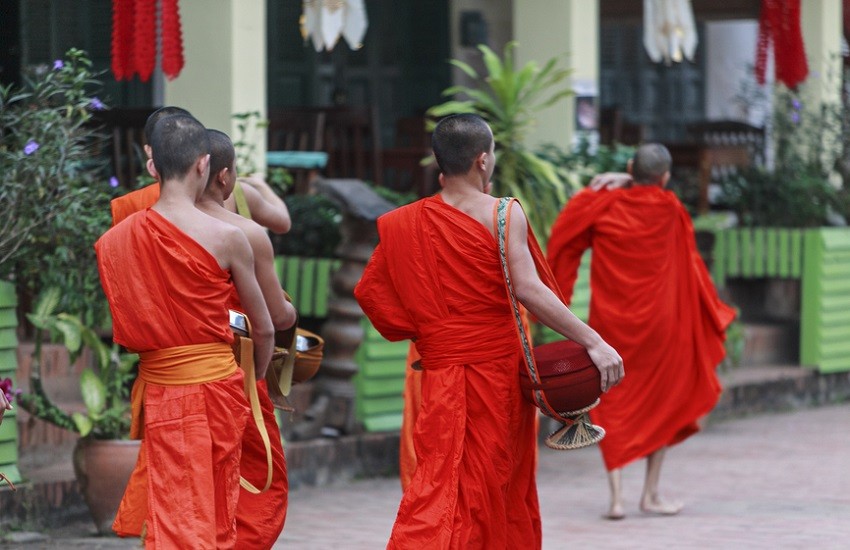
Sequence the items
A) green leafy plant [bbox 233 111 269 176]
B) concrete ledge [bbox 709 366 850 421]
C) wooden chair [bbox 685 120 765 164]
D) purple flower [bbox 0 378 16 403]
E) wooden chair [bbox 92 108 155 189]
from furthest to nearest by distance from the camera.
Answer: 1. wooden chair [bbox 685 120 765 164]
2. concrete ledge [bbox 709 366 850 421]
3. wooden chair [bbox 92 108 155 189]
4. green leafy plant [bbox 233 111 269 176]
5. purple flower [bbox 0 378 16 403]

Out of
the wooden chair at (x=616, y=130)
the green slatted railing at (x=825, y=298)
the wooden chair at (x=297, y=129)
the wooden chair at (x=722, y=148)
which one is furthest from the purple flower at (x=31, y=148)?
the wooden chair at (x=616, y=130)

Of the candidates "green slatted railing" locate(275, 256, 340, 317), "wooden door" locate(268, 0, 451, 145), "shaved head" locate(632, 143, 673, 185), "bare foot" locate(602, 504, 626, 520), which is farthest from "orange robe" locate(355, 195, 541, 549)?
"wooden door" locate(268, 0, 451, 145)

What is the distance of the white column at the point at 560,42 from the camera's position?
35.1 feet

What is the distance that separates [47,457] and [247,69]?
231 cm

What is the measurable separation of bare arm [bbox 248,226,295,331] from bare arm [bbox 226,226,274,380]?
155 mm

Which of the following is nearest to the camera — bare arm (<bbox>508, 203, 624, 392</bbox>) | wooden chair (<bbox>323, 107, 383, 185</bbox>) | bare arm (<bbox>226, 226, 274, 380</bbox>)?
bare arm (<bbox>226, 226, 274, 380</bbox>)

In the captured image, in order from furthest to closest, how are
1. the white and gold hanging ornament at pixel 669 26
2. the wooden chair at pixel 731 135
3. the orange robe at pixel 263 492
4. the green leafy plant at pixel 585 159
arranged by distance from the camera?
the wooden chair at pixel 731 135, the white and gold hanging ornament at pixel 669 26, the green leafy plant at pixel 585 159, the orange robe at pixel 263 492

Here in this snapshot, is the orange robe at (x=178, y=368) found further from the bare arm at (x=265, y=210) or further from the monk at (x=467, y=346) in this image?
the bare arm at (x=265, y=210)

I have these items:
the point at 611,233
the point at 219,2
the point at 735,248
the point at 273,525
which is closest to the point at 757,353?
the point at 735,248

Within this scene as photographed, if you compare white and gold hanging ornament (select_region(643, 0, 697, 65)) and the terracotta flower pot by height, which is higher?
white and gold hanging ornament (select_region(643, 0, 697, 65))

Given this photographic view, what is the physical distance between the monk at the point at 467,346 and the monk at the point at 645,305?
7.52ft

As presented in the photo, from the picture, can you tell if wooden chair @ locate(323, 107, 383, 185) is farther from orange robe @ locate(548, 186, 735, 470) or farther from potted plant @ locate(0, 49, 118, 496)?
potted plant @ locate(0, 49, 118, 496)

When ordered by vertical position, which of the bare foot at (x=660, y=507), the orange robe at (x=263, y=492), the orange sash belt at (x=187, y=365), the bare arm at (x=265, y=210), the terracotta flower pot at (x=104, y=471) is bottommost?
the bare foot at (x=660, y=507)

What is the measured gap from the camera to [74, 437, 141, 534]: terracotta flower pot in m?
6.83
